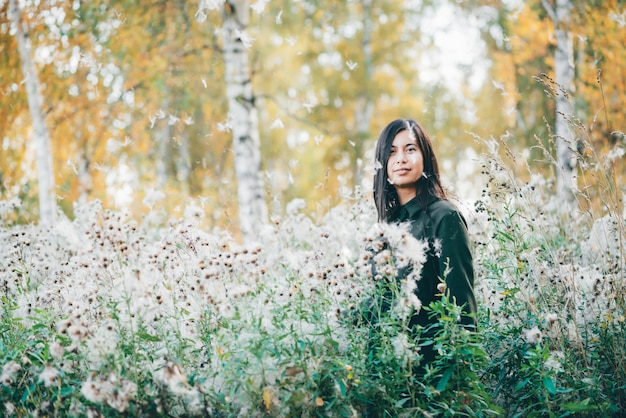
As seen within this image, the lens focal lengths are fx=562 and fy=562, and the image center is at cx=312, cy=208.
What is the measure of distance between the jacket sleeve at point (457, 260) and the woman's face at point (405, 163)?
0.40 meters

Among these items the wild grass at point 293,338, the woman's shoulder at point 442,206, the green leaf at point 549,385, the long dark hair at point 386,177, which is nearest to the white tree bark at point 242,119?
the wild grass at point 293,338

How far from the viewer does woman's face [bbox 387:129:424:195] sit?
2.98 metres

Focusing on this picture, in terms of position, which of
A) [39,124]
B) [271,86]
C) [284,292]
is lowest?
[284,292]

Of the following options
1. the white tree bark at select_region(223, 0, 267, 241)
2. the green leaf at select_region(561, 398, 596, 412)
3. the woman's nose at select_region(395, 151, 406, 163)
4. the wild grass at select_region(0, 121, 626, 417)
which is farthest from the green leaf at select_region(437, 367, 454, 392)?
the white tree bark at select_region(223, 0, 267, 241)

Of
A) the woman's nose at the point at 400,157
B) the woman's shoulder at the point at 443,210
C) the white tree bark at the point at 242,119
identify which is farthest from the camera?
the white tree bark at the point at 242,119

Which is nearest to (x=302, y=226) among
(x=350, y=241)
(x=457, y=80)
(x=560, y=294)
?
(x=350, y=241)

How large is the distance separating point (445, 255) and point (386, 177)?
2.36ft

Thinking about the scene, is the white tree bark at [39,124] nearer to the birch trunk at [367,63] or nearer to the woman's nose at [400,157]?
the woman's nose at [400,157]

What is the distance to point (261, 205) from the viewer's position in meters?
6.09

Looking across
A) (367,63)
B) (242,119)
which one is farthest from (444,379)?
(367,63)

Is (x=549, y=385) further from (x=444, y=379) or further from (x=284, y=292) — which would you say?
(x=284, y=292)

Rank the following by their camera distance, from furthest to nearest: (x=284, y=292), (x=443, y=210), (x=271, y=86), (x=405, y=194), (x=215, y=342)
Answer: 1. (x=271, y=86)
2. (x=405, y=194)
3. (x=284, y=292)
4. (x=443, y=210)
5. (x=215, y=342)

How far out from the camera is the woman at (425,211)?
2.54 meters

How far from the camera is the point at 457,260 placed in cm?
254
